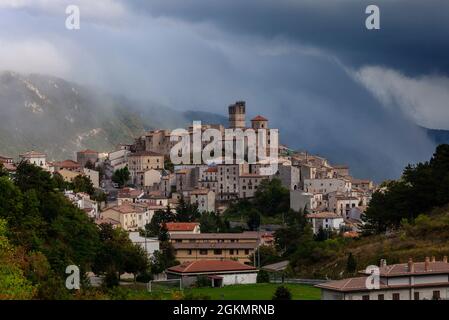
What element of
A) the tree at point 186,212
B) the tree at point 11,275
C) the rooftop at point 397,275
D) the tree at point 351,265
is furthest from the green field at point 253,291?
the tree at point 186,212

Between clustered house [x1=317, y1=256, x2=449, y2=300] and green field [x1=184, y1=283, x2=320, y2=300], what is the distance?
708 centimetres

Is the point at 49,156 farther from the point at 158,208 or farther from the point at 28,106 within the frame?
the point at 158,208

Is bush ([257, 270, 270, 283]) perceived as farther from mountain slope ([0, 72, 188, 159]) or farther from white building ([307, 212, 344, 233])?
mountain slope ([0, 72, 188, 159])

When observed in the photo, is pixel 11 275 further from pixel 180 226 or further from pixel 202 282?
pixel 180 226

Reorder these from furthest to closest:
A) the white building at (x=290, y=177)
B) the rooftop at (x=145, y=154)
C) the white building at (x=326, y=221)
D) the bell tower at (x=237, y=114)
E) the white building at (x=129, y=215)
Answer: the bell tower at (x=237, y=114) → the rooftop at (x=145, y=154) → the white building at (x=290, y=177) → the white building at (x=326, y=221) → the white building at (x=129, y=215)

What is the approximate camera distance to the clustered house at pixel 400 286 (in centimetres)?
2581

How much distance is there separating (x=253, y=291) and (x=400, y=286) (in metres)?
13.1

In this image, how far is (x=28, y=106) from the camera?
156625 millimetres

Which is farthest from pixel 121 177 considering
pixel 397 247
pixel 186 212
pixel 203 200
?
pixel 397 247

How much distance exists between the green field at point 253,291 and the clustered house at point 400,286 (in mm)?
7084

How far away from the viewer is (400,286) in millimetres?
26406

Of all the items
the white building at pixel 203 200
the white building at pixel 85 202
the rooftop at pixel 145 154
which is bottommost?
the white building at pixel 85 202

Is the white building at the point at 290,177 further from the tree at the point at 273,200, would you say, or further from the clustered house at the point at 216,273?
the clustered house at the point at 216,273
